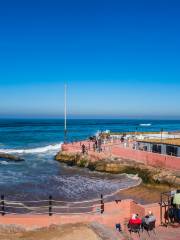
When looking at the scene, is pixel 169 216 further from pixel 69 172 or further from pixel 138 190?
pixel 69 172

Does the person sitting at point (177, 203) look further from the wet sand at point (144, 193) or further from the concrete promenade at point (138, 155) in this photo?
the concrete promenade at point (138, 155)

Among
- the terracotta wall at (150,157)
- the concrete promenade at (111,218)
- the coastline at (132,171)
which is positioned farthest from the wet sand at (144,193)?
the concrete promenade at (111,218)

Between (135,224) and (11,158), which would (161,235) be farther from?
(11,158)

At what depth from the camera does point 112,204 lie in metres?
14.5

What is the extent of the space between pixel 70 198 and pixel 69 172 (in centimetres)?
1024

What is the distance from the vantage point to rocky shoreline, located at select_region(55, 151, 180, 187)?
24.3 m

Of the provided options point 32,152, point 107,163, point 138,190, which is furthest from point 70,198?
point 32,152

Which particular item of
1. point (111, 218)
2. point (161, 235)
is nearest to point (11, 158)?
point (111, 218)

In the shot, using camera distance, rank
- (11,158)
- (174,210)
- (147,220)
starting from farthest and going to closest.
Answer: (11,158), (174,210), (147,220)

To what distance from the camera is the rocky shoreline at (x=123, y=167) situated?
24.3 metres

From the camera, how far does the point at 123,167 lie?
29000 millimetres

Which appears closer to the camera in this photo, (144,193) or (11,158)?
(144,193)

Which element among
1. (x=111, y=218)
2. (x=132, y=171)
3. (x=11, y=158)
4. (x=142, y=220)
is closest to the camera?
(x=142, y=220)

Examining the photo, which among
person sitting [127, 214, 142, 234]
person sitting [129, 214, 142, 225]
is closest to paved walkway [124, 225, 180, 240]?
person sitting [127, 214, 142, 234]
